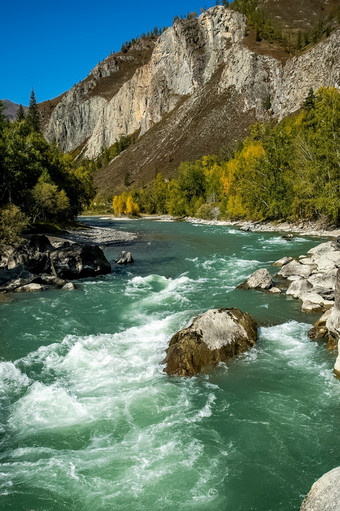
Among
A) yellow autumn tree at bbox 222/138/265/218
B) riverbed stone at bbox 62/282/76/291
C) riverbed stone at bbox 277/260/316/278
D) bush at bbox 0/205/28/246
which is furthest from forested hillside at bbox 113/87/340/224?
bush at bbox 0/205/28/246

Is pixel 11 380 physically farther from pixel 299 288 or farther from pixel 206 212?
pixel 206 212

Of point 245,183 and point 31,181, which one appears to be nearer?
point 31,181

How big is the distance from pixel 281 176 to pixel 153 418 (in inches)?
2380

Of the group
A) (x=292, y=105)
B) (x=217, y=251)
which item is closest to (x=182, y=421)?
(x=217, y=251)

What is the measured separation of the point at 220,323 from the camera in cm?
1357

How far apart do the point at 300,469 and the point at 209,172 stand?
98.8m

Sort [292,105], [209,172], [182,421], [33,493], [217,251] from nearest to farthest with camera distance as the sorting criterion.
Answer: [33,493]
[182,421]
[217,251]
[209,172]
[292,105]

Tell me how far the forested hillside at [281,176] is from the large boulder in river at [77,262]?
32041 millimetres

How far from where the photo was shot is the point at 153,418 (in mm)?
9648

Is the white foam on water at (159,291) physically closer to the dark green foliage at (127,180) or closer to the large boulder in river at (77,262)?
the large boulder in river at (77,262)

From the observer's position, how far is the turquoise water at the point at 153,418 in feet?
23.7

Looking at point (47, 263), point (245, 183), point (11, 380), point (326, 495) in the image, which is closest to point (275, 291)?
point (11, 380)

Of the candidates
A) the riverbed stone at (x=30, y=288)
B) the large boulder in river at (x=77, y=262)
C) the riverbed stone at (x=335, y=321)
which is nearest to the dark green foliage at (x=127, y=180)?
the large boulder in river at (x=77, y=262)

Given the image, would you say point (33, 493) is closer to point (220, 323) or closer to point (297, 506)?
point (297, 506)
